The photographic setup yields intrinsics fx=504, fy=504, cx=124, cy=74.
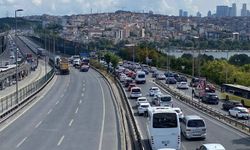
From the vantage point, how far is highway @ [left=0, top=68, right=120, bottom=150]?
82.0 ft

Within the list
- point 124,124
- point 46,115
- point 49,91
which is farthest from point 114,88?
point 124,124

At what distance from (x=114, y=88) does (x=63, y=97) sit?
1009 centimetres

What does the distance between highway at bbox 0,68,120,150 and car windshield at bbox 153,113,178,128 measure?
2665mm

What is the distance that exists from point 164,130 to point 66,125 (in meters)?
11.2

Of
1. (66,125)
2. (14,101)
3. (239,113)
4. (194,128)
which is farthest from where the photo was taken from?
(14,101)

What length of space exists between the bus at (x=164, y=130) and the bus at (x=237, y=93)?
27.8m

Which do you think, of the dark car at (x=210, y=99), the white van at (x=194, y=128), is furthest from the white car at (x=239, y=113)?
the white van at (x=194, y=128)

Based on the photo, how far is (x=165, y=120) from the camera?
22.1 metres

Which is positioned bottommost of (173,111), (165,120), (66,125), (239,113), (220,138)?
(239,113)

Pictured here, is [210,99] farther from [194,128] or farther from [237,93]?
[194,128]

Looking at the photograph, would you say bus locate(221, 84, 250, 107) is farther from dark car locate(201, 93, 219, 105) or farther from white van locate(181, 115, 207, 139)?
white van locate(181, 115, 207, 139)

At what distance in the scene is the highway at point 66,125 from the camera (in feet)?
82.0

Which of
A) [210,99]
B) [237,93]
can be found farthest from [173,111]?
[237,93]

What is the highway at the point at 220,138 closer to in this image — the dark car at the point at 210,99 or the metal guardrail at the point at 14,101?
the metal guardrail at the point at 14,101
